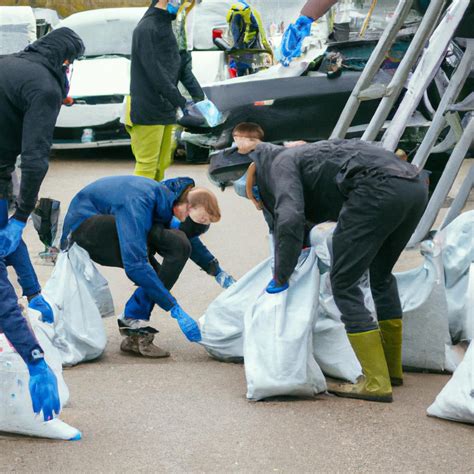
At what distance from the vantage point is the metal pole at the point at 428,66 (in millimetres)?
7379

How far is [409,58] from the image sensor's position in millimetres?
7762

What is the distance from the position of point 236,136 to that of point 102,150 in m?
6.17

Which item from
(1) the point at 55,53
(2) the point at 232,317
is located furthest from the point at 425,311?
(1) the point at 55,53

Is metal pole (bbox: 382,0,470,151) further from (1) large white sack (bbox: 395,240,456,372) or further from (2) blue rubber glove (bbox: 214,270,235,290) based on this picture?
(1) large white sack (bbox: 395,240,456,372)

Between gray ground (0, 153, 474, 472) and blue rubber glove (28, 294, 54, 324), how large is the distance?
30 centimetres

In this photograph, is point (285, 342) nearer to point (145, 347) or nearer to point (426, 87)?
point (145, 347)

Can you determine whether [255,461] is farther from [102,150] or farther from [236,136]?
[102,150]

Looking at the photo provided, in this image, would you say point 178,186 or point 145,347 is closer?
point 178,186

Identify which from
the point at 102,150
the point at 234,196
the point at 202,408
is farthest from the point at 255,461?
the point at 102,150

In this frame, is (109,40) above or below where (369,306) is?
below

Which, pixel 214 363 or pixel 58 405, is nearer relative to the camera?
pixel 58 405

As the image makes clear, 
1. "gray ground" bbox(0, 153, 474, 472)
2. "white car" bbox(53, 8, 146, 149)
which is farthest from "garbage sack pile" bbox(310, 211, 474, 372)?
"white car" bbox(53, 8, 146, 149)

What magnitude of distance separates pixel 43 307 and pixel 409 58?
135 inches

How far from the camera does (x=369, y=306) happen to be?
5238 millimetres
